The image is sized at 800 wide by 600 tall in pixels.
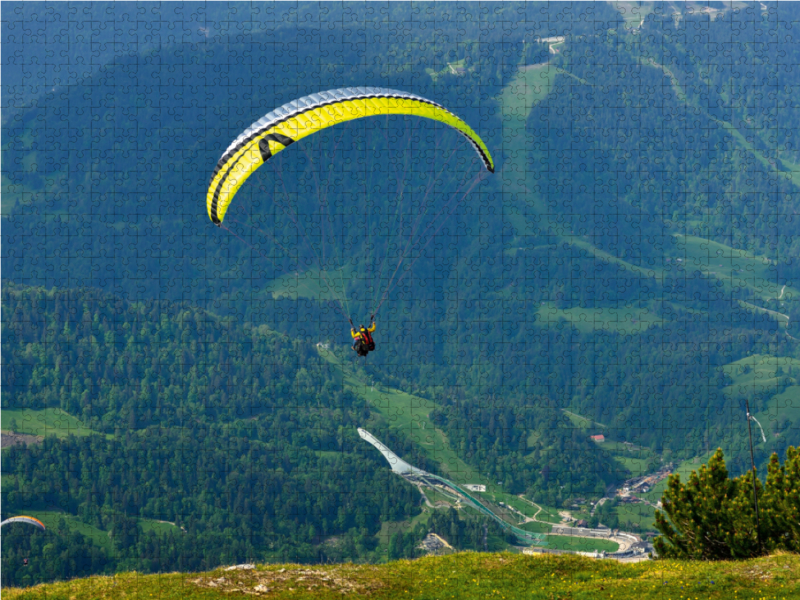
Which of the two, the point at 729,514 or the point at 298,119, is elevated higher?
the point at 298,119

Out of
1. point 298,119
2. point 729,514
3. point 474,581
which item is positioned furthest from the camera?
point 298,119

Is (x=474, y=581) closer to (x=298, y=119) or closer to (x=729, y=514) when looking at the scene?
(x=729, y=514)

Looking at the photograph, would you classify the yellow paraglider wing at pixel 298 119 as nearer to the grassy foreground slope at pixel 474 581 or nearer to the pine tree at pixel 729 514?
the grassy foreground slope at pixel 474 581

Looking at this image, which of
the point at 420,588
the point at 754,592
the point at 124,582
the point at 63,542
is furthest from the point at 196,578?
the point at 63,542

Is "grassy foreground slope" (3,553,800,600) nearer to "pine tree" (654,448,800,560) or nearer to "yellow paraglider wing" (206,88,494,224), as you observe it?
"pine tree" (654,448,800,560)

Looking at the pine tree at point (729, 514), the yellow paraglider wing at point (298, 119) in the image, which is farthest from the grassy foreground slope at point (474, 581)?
the yellow paraglider wing at point (298, 119)

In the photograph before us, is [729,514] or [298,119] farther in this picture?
[298,119]

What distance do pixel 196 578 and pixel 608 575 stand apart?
15.0 metres

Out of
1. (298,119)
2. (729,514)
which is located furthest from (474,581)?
(298,119)

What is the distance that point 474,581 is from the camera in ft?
102

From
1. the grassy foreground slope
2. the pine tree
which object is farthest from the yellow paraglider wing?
the pine tree

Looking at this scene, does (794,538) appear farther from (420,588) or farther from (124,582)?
(124,582)

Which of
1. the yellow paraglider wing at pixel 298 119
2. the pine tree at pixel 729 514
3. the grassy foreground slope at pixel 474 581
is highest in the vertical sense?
the yellow paraglider wing at pixel 298 119

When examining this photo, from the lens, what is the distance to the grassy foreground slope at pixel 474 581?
29.3 m
